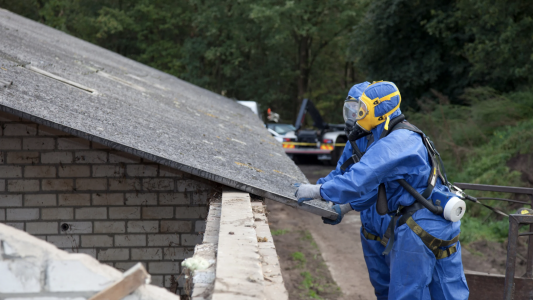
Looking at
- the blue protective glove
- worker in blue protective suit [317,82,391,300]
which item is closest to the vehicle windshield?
worker in blue protective suit [317,82,391,300]

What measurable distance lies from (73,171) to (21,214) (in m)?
0.60

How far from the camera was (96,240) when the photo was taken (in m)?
4.59

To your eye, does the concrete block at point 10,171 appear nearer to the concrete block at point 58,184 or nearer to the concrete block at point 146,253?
the concrete block at point 58,184

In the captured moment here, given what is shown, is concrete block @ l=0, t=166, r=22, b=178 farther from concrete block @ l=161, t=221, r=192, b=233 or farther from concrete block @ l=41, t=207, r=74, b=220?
concrete block @ l=161, t=221, r=192, b=233

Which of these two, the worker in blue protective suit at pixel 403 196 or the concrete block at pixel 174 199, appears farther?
the concrete block at pixel 174 199

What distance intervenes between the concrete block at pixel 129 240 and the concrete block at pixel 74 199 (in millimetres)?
428

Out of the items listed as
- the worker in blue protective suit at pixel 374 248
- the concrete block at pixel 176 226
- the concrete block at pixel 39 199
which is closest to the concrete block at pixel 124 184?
the concrete block at pixel 176 226

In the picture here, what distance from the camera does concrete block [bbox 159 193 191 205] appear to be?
4617 millimetres

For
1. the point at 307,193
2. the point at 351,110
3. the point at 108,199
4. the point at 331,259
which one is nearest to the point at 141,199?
the point at 108,199

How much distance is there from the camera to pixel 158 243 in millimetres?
4629

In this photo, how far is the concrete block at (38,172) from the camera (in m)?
4.53

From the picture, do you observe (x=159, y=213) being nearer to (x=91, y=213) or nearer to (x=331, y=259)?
(x=91, y=213)

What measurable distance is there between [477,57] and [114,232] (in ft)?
42.4

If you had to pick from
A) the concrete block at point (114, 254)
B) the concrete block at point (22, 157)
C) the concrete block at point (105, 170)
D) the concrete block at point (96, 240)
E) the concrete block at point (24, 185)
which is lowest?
the concrete block at point (114, 254)
